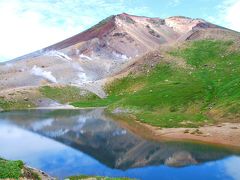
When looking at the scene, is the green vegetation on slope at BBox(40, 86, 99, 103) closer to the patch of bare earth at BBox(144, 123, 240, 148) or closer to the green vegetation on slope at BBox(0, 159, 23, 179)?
the patch of bare earth at BBox(144, 123, 240, 148)

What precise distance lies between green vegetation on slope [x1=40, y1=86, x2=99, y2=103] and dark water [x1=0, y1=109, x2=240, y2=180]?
67.1m

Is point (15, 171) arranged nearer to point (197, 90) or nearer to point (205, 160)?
point (205, 160)

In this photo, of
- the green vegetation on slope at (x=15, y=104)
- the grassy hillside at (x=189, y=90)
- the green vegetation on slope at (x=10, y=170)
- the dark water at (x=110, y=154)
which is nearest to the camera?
the green vegetation on slope at (x=10, y=170)

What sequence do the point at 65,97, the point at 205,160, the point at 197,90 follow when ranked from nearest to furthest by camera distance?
the point at 205,160 → the point at 197,90 → the point at 65,97

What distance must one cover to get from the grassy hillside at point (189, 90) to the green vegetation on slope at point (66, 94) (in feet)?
30.3

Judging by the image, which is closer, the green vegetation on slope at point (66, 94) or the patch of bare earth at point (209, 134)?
the patch of bare earth at point (209, 134)

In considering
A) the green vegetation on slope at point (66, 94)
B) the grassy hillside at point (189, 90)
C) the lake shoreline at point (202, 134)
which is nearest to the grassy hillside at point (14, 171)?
the lake shoreline at point (202, 134)

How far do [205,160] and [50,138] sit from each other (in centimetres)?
3330

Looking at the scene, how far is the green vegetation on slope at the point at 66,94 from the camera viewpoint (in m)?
161

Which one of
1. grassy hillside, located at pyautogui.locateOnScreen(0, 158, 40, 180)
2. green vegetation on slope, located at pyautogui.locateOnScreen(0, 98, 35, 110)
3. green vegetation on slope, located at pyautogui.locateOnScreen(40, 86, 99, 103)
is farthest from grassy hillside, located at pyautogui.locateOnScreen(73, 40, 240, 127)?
grassy hillside, located at pyautogui.locateOnScreen(0, 158, 40, 180)

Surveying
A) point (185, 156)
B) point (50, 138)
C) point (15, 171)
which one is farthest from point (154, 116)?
point (15, 171)

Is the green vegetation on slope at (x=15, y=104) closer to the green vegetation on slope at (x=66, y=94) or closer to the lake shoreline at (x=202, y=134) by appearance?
the green vegetation on slope at (x=66, y=94)

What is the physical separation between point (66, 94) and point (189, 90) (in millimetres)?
65094

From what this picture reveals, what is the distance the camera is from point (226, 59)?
16638 cm
